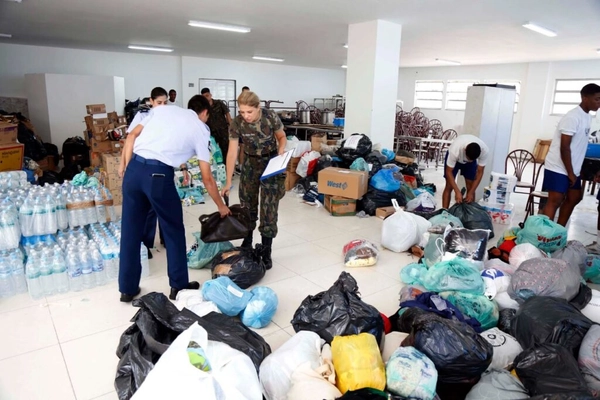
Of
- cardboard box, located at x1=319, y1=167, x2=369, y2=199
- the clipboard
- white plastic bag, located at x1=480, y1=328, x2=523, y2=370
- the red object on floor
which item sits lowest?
the red object on floor

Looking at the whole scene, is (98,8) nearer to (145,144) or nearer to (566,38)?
(145,144)

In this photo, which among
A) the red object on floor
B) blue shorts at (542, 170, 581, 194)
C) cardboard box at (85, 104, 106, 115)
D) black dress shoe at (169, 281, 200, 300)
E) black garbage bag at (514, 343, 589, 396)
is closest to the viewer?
black garbage bag at (514, 343, 589, 396)

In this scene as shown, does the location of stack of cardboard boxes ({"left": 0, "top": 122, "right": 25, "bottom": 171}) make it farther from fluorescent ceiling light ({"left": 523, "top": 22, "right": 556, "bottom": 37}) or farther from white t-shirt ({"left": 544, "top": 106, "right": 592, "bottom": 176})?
fluorescent ceiling light ({"left": 523, "top": 22, "right": 556, "bottom": 37})

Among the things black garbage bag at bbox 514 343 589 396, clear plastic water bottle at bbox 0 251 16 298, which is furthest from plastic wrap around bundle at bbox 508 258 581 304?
clear plastic water bottle at bbox 0 251 16 298

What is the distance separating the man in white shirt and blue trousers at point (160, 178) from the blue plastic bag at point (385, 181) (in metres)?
2.84

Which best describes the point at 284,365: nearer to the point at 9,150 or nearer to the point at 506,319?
the point at 506,319

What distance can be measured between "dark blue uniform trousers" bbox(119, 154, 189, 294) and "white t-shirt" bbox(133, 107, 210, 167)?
0.06 meters

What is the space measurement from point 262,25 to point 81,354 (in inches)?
229

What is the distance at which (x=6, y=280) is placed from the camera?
2760mm

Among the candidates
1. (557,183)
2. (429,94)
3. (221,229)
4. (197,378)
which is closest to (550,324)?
(197,378)

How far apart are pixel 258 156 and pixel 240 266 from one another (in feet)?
2.90

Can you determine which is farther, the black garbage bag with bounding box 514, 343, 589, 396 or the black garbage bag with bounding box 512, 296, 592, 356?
the black garbage bag with bounding box 512, 296, 592, 356

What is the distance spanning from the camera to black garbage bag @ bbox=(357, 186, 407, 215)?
5038 mm

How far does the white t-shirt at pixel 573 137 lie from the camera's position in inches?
146
